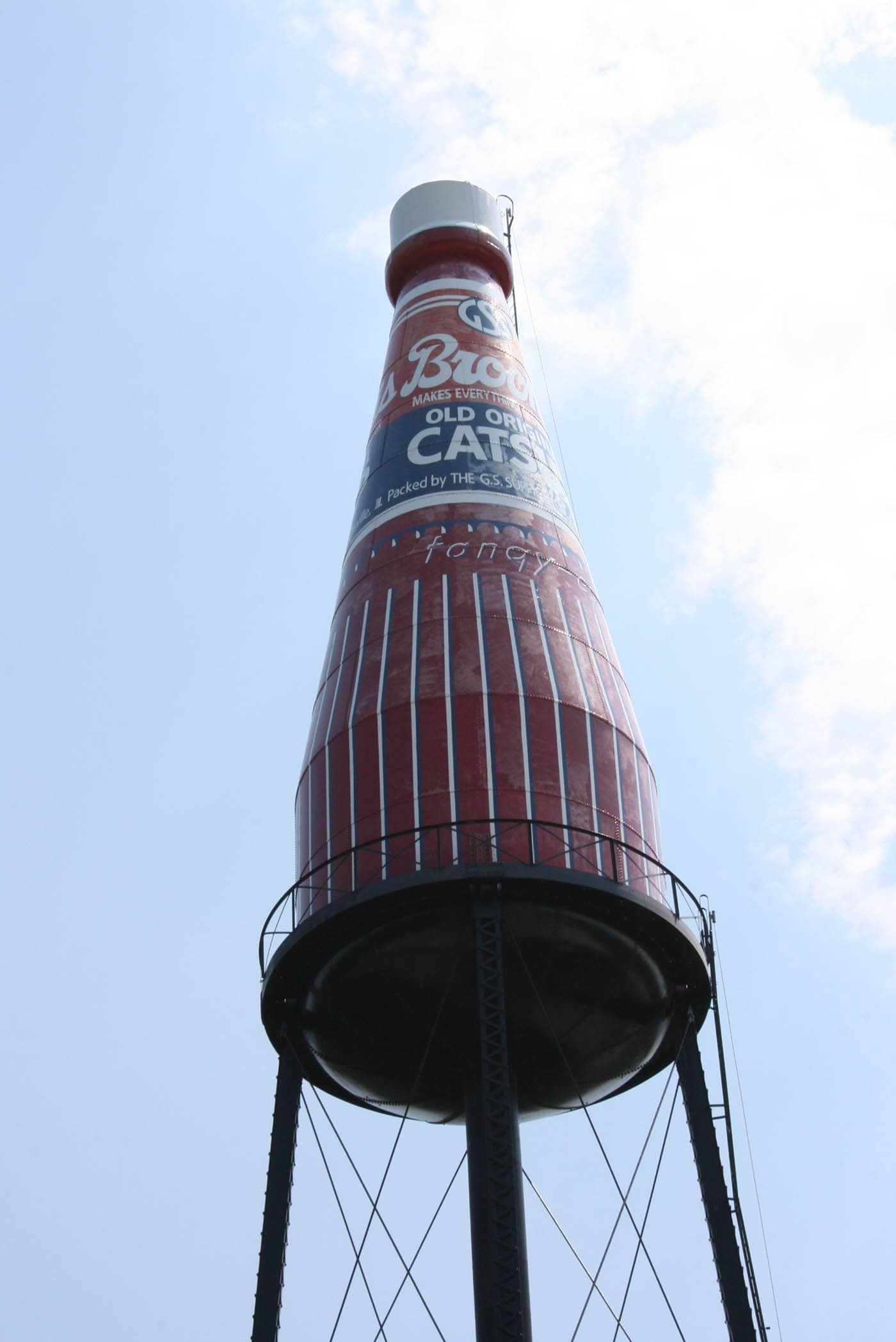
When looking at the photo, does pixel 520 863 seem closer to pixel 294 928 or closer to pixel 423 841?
pixel 423 841

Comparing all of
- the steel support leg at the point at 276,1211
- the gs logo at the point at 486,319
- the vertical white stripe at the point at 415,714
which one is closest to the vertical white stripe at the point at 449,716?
the vertical white stripe at the point at 415,714

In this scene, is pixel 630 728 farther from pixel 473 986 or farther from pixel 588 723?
pixel 473 986

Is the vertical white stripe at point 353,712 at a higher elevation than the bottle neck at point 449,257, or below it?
below

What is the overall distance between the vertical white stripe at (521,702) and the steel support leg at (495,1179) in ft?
5.58

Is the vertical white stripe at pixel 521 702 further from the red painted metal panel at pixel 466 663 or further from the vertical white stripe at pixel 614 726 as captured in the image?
the vertical white stripe at pixel 614 726

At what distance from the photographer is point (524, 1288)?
1620cm

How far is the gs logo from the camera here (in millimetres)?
24422

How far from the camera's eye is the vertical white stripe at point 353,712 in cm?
1880

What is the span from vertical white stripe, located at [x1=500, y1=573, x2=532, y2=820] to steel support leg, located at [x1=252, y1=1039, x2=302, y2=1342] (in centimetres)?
452

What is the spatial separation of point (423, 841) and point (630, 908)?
2.51 metres

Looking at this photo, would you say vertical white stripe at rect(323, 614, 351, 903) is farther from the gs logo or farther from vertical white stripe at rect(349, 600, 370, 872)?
the gs logo

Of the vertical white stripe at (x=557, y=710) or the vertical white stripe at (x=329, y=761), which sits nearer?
the vertical white stripe at (x=557, y=710)

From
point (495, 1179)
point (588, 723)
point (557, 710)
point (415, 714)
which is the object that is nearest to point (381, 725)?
point (415, 714)

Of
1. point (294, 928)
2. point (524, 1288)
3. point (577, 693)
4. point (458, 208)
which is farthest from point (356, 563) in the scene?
point (524, 1288)
